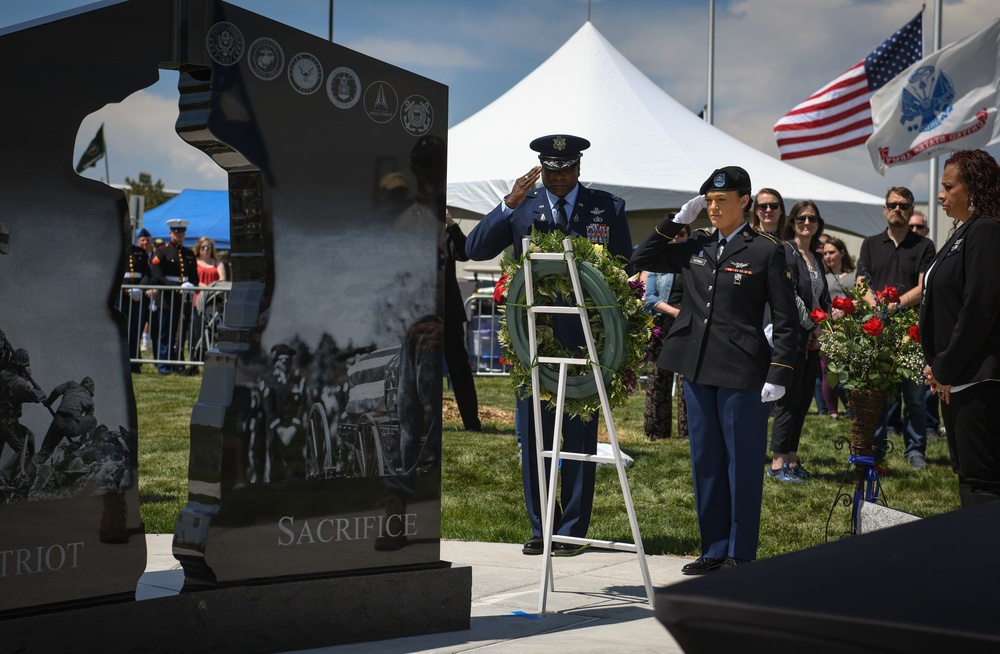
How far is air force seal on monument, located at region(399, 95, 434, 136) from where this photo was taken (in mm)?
4555

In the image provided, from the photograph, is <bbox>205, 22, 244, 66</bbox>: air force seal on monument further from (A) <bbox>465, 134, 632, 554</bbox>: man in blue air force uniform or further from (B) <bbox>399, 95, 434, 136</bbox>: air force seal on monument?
(A) <bbox>465, 134, 632, 554</bbox>: man in blue air force uniform

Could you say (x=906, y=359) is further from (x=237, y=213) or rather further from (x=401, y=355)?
(x=237, y=213)

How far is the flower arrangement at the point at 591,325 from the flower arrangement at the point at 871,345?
5.85ft

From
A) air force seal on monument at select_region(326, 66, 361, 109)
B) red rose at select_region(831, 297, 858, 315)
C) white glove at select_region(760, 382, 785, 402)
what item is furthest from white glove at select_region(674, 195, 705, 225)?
air force seal on monument at select_region(326, 66, 361, 109)

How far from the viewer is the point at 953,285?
16.6ft

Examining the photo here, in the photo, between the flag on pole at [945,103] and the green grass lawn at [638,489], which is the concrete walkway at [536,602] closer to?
the green grass lawn at [638,489]

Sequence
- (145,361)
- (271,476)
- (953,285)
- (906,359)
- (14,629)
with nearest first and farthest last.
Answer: (14,629)
(271,476)
(953,285)
(906,359)
(145,361)

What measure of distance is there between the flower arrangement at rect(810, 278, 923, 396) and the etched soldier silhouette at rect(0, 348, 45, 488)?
4.53m

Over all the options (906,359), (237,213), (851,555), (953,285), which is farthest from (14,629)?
(906,359)

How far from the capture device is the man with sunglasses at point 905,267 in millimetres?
9523

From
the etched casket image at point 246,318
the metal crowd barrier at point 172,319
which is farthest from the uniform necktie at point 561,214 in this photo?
the metal crowd barrier at point 172,319

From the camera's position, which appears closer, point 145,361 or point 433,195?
point 433,195

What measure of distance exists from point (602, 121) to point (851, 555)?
16090 millimetres

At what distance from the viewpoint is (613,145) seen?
53.9ft
